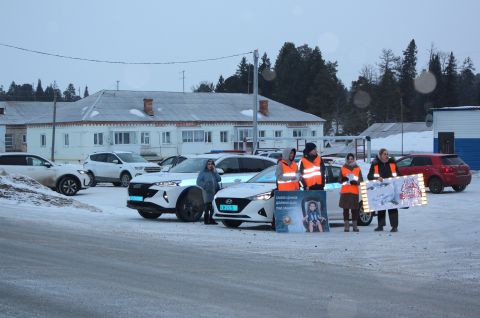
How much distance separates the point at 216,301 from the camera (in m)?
8.78

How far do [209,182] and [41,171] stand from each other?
12.8 m

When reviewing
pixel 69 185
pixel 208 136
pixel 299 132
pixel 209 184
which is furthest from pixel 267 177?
pixel 299 132

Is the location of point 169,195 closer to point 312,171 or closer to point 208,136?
point 312,171

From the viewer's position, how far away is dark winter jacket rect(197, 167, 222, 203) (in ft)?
60.4

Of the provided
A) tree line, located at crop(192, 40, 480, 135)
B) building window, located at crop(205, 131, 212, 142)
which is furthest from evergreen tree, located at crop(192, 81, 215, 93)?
building window, located at crop(205, 131, 212, 142)

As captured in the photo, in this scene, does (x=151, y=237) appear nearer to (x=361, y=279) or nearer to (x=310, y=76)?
(x=361, y=279)

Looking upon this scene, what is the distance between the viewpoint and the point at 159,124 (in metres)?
68.8

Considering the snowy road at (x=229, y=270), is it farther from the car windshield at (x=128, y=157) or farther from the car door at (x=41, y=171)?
the car windshield at (x=128, y=157)

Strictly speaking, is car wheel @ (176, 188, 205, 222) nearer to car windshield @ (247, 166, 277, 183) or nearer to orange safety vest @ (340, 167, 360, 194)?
car windshield @ (247, 166, 277, 183)

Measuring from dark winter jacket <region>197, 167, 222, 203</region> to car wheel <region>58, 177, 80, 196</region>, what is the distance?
12.2 meters

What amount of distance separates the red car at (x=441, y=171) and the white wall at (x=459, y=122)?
17.6 m

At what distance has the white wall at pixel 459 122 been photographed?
48.8 meters

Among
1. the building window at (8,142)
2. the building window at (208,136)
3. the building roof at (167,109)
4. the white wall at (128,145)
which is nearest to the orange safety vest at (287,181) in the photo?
the white wall at (128,145)

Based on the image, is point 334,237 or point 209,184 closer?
point 334,237
